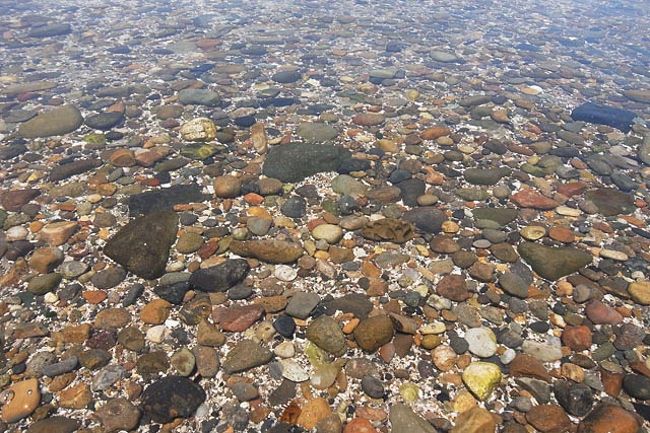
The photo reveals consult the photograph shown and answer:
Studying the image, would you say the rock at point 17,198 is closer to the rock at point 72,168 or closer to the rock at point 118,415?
the rock at point 72,168

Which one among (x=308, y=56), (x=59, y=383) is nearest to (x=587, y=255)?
(x=59, y=383)

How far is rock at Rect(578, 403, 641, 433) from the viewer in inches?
162

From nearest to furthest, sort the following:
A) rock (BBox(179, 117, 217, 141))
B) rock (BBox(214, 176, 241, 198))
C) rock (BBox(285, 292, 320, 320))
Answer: rock (BBox(285, 292, 320, 320)) → rock (BBox(214, 176, 241, 198)) → rock (BBox(179, 117, 217, 141))

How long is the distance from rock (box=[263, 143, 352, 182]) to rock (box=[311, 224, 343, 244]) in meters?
1.34

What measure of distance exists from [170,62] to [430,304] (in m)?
10.2

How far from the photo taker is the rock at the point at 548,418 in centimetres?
418

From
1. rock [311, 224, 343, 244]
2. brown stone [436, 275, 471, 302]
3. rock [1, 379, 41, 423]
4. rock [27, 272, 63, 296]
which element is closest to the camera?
rock [1, 379, 41, 423]

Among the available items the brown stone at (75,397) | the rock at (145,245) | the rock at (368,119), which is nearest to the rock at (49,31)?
the rock at (368,119)

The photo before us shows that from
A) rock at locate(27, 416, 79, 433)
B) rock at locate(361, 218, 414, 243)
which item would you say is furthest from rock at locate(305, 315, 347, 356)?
rock at locate(27, 416, 79, 433)

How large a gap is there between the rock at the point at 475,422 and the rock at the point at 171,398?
8.19 feet

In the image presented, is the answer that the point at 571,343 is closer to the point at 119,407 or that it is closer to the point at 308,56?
the point at 119,407

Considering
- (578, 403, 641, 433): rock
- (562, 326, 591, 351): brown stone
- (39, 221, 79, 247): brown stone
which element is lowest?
(562, 326, 591, 351): brown stone

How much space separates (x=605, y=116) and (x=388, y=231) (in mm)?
6748

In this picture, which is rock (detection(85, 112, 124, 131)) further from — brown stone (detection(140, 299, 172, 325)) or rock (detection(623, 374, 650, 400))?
rock (detection(623, 374, 650, 400))
